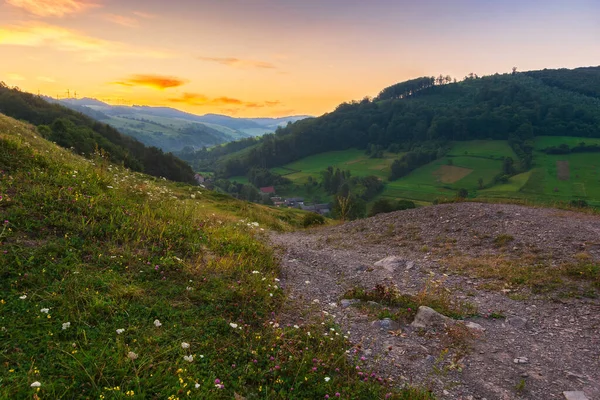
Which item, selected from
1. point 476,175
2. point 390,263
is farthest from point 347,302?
point 476,175

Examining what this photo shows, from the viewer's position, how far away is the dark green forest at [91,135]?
45878 millimetres

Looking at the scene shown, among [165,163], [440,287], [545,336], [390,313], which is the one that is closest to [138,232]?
[390,313]

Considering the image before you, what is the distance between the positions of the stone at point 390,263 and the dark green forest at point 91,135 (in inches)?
1724

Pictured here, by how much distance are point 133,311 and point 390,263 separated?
849 cm

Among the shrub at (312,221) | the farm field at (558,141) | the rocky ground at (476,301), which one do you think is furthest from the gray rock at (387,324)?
the farm field at (558,141)

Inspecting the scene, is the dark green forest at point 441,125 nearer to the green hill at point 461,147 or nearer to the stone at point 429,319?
the green hill at point 461,147

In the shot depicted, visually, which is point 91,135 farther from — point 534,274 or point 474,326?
point 534,274

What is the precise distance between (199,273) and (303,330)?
273 centimetres

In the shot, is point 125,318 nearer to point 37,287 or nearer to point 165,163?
point 37,287

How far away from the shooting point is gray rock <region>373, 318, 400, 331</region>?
6698 mm

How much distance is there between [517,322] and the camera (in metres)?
7.12

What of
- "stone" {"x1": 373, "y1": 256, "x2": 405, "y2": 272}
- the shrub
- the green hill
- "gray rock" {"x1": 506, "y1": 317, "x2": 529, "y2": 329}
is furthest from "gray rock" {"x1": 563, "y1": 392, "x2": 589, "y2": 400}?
the green hill

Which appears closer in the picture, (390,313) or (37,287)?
(37,287)

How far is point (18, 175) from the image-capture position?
8742 mm
